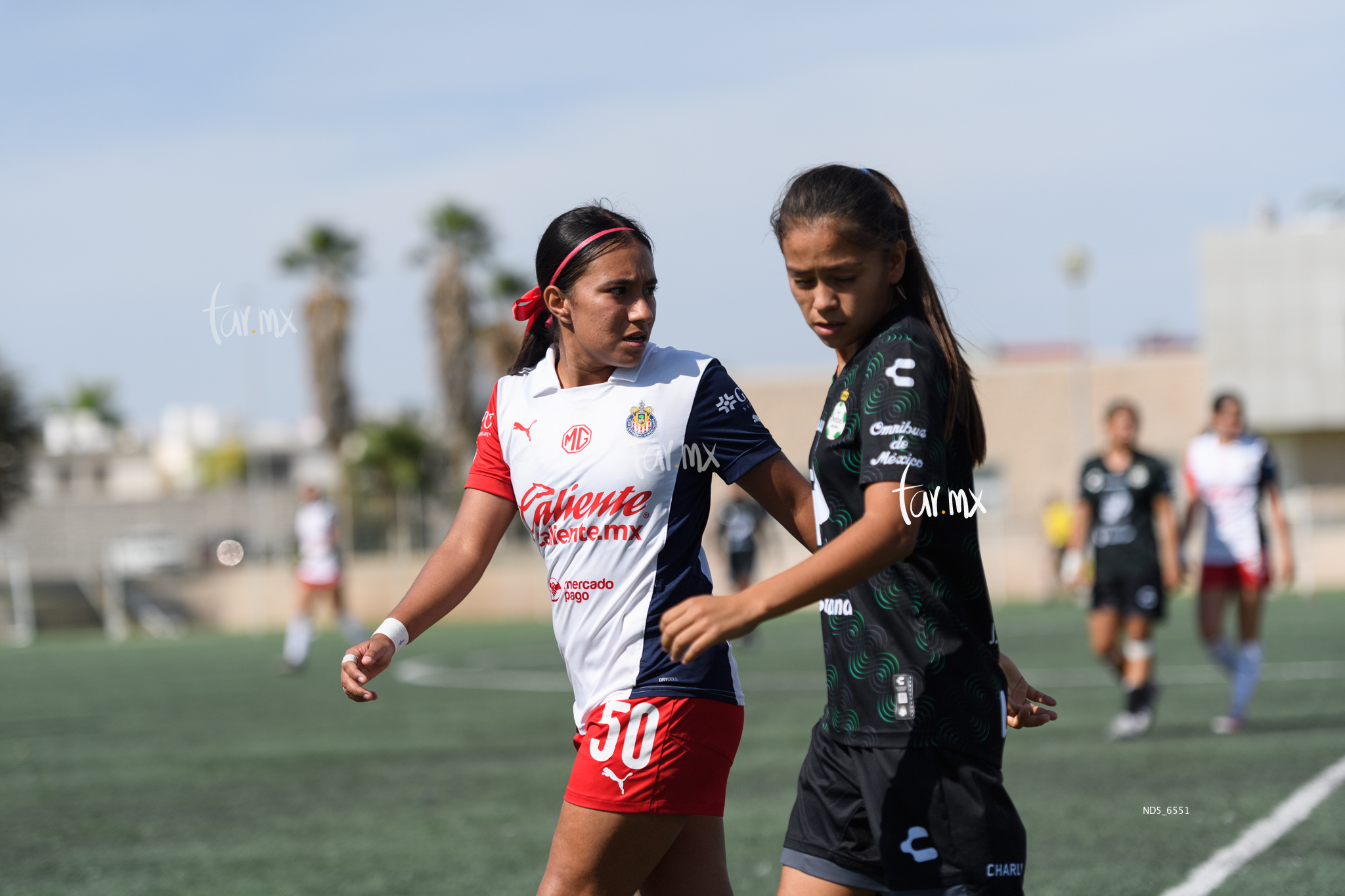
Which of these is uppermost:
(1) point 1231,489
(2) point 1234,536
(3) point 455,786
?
(1) point 1231,489

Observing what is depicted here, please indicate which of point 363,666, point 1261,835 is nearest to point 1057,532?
point 1261,835

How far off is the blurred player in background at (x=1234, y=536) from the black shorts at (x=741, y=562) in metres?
12.3

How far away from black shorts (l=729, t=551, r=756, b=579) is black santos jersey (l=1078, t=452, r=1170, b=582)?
12727 millimetres

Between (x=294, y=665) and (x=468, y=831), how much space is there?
1120 cm

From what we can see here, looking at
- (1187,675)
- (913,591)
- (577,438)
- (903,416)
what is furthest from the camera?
(1187,675)

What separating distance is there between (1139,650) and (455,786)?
13.9ft

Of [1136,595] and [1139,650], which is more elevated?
[1136,595]

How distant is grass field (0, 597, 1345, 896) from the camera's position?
6008mm

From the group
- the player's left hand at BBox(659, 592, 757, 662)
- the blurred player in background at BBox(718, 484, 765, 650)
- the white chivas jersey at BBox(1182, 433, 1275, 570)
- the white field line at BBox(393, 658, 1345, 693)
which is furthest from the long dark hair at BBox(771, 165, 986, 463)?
the blurred player in background at BBox(718, 484, 765, 650)

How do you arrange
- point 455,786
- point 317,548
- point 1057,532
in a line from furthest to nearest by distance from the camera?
1. point 1057,532
2. point 317,548
3. point 455,786

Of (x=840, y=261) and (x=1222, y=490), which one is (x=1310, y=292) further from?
(x=840, y=261)

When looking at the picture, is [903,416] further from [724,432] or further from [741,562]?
[741,562]

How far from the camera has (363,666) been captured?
3.18 meters

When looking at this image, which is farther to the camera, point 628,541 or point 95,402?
point 95,402
